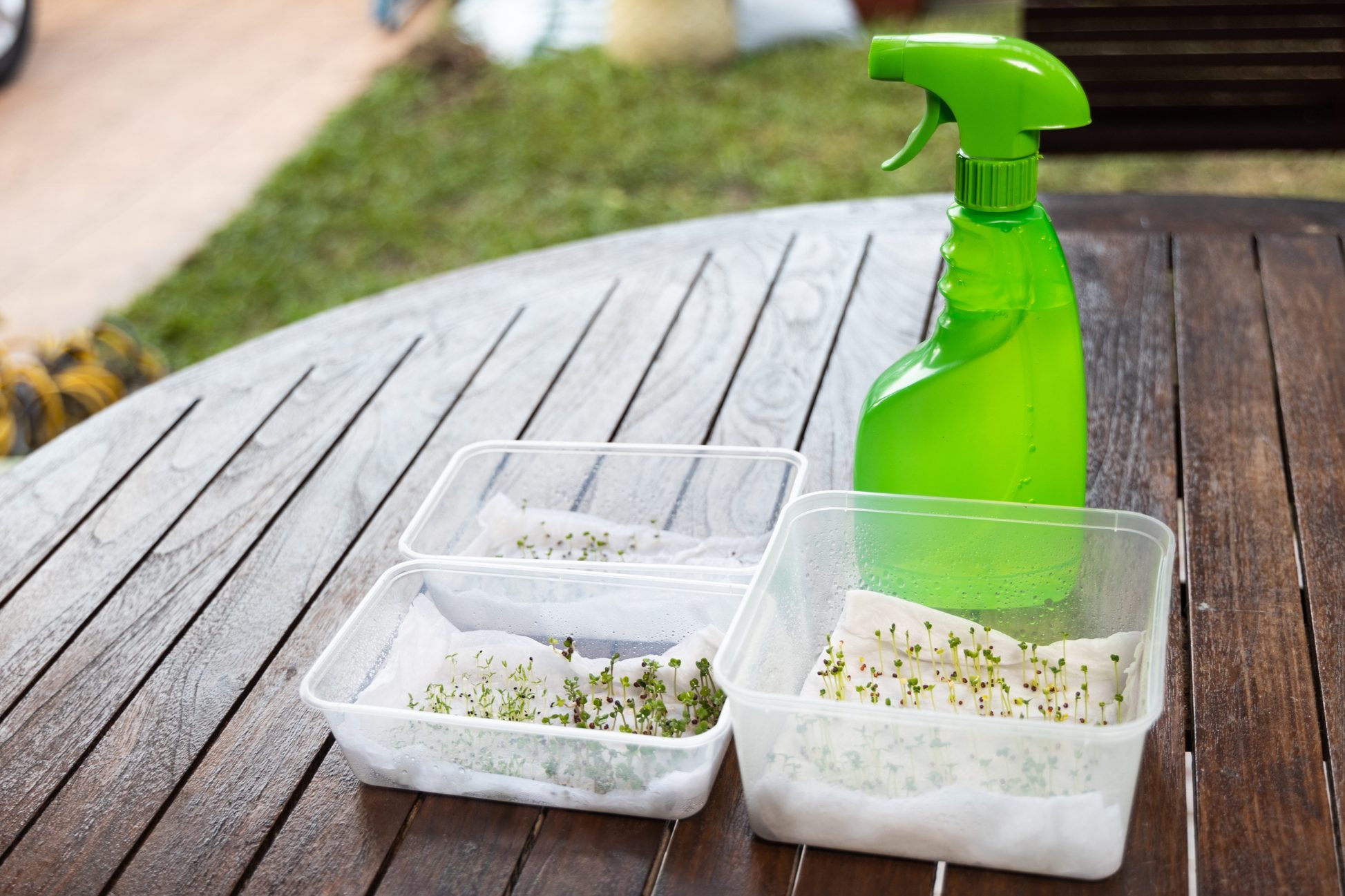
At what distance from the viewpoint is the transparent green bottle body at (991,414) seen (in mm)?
761

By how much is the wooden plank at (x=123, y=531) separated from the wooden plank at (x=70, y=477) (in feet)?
0.05

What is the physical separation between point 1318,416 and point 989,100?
1.75 ft

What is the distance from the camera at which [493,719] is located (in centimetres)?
72

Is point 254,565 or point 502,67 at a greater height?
point 254,565

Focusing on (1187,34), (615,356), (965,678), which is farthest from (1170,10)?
(965,678)

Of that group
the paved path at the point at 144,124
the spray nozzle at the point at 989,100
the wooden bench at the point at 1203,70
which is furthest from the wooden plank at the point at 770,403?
the paved path at the point at 144,124

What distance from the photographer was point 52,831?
76 cm

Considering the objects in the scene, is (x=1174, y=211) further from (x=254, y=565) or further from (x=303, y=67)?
(x=303, y=67)

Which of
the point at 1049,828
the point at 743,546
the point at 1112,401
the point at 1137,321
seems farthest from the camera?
the point at 1137,321

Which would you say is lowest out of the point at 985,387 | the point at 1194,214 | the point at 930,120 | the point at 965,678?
the point at 1194,214

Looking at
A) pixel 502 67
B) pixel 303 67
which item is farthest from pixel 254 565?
pixel 303 67

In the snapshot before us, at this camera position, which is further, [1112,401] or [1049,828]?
[1112,401]

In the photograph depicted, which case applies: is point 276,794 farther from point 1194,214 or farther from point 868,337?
point 1194,214

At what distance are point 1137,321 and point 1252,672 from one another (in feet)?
1.74
